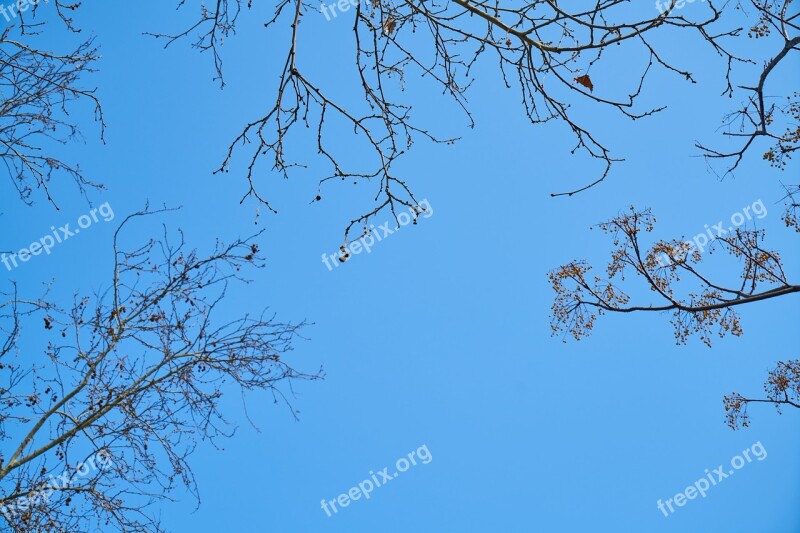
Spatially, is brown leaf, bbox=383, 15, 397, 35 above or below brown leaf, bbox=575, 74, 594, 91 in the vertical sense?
above

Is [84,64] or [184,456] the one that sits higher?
[84,64]

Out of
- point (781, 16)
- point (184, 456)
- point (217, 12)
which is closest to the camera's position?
point (217, 12)

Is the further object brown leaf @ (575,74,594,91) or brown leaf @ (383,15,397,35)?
brown leaf @ (383,15,397,35)

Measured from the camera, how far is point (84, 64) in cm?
462

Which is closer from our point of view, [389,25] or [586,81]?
[586,81]

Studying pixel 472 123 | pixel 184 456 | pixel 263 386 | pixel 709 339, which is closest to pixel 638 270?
pixel 709 339

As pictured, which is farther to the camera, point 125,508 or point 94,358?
point 94,358

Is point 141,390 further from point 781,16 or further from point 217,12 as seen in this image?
point 781,16

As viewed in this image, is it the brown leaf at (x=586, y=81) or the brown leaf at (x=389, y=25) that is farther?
the brown leaf at (x=389, y=25)

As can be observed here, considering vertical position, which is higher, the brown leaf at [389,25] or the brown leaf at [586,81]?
the brown leaf at [389,25]

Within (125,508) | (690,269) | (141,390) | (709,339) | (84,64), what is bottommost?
(709,339)

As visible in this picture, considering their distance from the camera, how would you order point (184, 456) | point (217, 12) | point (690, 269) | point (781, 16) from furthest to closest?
point (184, 456) < point (690, 269) < point (781, 16) < point (217, 12)

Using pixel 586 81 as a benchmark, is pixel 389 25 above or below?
above

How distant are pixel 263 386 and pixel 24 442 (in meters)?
1.73
